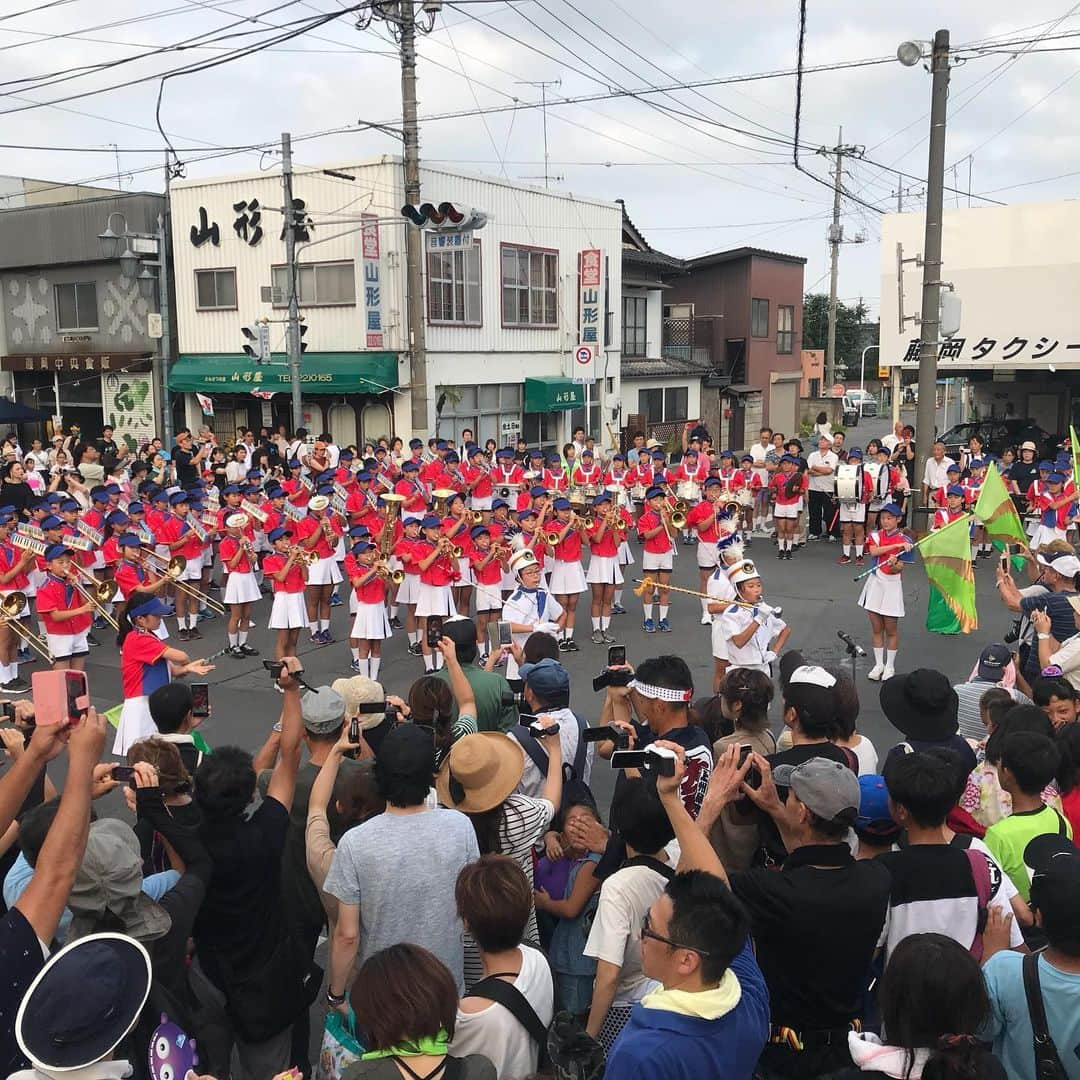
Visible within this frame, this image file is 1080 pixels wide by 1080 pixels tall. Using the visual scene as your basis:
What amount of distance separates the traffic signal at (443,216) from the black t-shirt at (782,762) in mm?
16846

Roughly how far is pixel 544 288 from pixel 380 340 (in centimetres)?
624

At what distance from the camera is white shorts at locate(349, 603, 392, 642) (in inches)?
425

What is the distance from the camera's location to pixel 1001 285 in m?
20.7

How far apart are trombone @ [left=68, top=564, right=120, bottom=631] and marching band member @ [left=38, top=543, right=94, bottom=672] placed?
0.03 metres

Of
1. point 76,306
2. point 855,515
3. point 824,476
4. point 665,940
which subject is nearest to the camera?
point 665,940

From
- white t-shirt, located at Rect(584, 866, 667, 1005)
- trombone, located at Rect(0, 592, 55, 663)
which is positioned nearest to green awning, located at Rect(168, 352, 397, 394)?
trombone, located at Rect(0, 592, 55, 663)

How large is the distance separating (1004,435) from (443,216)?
613 inches

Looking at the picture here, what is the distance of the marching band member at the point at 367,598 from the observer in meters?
10.8

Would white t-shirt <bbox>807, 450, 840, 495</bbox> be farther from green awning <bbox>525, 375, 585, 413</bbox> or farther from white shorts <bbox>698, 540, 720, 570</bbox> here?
green awning <bbox>525, 375, 585, 413</bbox>

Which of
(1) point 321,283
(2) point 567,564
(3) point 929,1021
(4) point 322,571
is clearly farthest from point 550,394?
(3) point 929,1021

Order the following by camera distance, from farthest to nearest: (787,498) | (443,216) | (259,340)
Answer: (259,340)
(443,216)
(787,498)

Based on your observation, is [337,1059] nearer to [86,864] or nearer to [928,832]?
[86,864]

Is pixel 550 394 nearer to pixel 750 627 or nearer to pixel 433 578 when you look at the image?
pixel 433 578

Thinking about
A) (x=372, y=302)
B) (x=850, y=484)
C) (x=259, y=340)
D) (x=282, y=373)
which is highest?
(x=372, y=302)
